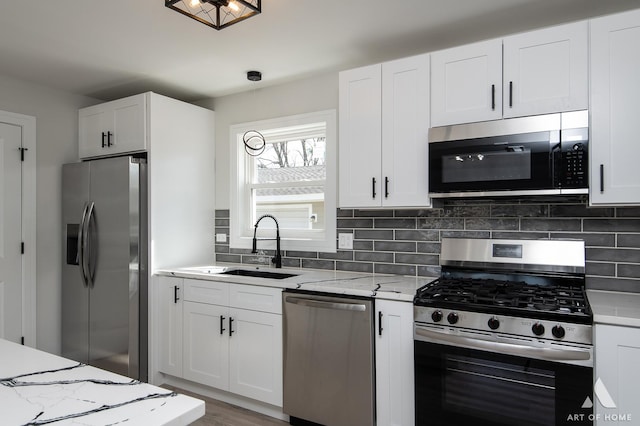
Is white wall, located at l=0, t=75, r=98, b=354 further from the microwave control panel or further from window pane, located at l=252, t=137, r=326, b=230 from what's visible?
the microwave control panel

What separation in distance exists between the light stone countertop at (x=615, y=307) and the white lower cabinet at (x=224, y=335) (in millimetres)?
1705

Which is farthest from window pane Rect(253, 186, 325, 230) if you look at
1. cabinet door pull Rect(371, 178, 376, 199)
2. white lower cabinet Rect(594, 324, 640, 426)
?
white lower cabinet Rect(594, 324, 640, 426)

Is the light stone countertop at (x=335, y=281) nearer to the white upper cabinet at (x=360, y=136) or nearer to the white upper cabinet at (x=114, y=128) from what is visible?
the white upper cabinet at (x=360, y=136)

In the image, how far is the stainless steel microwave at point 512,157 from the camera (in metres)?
2.06

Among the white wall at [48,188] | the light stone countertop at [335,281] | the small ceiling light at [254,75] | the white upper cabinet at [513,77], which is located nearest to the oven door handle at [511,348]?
the light stone countertop at [335,281]

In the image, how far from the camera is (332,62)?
3.01m

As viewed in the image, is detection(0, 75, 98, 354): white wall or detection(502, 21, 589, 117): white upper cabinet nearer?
detection(502, 21, 589, 117): white upper cabinet

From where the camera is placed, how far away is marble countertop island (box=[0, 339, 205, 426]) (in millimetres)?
915

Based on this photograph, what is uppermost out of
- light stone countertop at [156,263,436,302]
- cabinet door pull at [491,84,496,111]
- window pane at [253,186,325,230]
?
cabinet door pull at [491,84,496,111]

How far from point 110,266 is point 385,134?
2327mm

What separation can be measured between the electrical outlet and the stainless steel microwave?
2.84 ft

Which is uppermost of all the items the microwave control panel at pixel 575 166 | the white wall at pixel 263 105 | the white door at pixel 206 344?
the white wall at pixel 263 105

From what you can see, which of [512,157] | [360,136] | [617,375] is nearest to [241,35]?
[360,136]

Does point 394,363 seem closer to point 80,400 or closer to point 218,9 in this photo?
point 80,400
